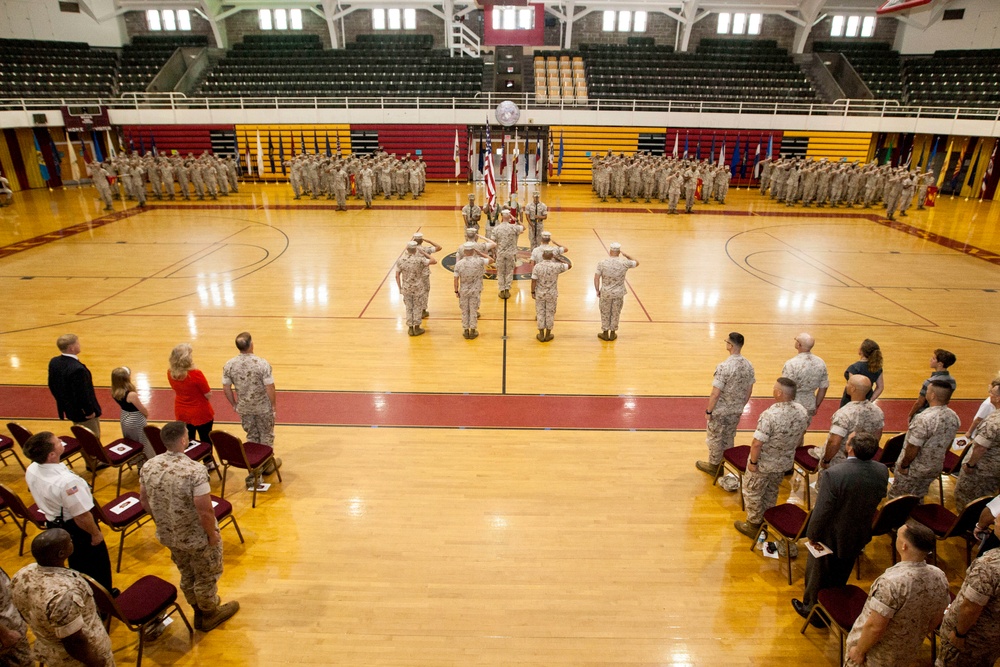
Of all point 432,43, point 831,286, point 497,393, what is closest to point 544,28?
point 432,43

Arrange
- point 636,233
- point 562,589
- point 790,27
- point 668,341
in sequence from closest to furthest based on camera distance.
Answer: point 562,589
point 668,341
point 636,233
point 790,27

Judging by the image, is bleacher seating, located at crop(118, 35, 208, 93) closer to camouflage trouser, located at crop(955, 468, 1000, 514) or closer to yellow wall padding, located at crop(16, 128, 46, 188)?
yellow wall padding, located at crop(16, 128, 46, 188)

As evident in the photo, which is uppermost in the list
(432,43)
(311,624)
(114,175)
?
(432,43)

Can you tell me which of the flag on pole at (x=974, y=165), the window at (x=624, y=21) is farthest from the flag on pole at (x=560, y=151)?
the flag on pole at (x=974, y=165)

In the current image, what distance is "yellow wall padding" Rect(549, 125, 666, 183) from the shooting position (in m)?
27.5

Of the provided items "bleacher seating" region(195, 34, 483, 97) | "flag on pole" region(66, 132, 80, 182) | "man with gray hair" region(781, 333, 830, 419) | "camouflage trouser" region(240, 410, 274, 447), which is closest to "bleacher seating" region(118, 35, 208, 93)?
"bleacher seating" region(195, 34, 483, 97)

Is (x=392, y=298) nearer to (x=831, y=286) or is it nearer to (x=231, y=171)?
(x=831, y=286)

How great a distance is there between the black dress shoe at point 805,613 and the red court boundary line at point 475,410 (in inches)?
119

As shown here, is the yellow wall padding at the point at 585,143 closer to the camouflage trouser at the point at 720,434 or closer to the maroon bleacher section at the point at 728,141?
the maroon bleacher section at the point at 728,141

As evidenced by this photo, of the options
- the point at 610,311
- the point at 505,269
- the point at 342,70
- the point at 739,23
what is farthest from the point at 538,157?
the point at 610,311

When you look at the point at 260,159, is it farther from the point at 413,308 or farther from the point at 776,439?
the point at 776,439

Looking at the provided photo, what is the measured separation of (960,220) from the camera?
67.1 ft

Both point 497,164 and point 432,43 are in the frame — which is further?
point 432,43

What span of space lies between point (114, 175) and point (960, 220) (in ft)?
99.7
